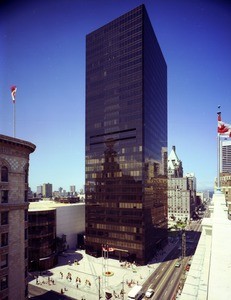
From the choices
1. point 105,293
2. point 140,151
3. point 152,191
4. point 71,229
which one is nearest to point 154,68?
point 140,151

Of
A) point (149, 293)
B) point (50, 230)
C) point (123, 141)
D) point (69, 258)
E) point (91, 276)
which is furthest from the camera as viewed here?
point (123, 141)

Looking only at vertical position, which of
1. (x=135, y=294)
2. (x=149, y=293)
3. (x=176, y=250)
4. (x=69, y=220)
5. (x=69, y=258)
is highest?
(x=69, y=220)

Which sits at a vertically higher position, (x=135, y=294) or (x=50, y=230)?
(x=50, y=230)

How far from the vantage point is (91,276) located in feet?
227

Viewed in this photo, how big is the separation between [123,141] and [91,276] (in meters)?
46.0

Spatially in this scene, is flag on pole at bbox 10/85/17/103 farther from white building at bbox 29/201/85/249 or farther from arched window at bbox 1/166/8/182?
white building at bbox 29/201/85/249

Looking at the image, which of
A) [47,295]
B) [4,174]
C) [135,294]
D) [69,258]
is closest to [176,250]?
[69,258]

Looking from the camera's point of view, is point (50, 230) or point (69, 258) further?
point (69, 258)

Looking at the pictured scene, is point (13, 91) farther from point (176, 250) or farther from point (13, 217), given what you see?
point (176, 250)

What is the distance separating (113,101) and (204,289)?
269 ft

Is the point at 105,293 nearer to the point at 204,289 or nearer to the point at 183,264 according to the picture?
the point at 183,264

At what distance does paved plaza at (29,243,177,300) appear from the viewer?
58938 mm

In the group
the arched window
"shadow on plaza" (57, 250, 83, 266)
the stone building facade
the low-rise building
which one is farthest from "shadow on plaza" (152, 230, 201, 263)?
the arched window

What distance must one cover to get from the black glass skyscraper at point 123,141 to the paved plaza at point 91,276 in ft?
17.9
